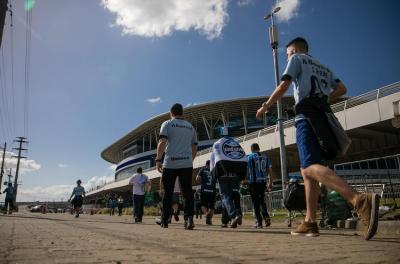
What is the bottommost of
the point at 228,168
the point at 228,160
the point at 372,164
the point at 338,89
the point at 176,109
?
the point at 228,168

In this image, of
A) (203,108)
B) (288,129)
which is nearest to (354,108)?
(288,129)

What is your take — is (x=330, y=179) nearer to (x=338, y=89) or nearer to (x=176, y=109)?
(x=338, y=89)

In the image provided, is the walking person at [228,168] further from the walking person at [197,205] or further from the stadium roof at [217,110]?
the stadium roof at [217,110]

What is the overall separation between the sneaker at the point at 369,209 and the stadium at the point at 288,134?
130 centimetres

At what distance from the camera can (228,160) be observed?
20.8 ft

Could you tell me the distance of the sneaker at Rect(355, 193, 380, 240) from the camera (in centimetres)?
284

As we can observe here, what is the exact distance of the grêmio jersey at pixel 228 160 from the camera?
6324 millimetres

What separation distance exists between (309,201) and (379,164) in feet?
19.0

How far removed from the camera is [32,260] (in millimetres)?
1998

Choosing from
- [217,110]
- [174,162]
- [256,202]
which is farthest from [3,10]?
[217,110]

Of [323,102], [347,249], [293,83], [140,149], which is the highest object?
[140,149]

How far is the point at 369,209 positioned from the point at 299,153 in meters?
0.92

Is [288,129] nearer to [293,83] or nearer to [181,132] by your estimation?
[181,132]

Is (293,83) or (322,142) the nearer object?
(322,142)
